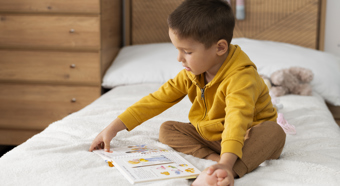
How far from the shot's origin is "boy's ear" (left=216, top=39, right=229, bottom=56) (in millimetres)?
1127

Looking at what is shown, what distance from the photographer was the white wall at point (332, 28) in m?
2.67

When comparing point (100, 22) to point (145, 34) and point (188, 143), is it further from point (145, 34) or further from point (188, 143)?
point (188, 143)

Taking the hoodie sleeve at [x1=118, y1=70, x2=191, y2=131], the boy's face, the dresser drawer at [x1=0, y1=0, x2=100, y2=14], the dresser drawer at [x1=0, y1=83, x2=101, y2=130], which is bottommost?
the dresser drawer at [x1=0, y1=83, x2=101, y2=130]

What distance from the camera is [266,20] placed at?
2729 mm

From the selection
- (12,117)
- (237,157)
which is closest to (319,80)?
(237,157)

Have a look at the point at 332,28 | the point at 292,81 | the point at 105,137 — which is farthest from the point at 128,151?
the point at 332,28

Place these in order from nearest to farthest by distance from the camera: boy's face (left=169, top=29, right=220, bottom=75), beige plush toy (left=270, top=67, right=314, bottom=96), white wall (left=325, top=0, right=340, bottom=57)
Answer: boy's face (left=169, top=29, right=220, bottom=75) < beige plush toy (left=270, top=67, right=314, bottom=96) < white wall (left=325, top=0, right=340, bottom=57)

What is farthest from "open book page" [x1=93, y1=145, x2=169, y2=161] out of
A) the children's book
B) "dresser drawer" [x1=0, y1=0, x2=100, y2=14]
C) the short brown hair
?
"dresser drawer" [x1=0, y1=0, x2=100, y2=14]

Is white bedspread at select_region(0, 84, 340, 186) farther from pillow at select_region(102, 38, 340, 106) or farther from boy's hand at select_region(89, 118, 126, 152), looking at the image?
pillow at select_region(102, 38, 340, 106)

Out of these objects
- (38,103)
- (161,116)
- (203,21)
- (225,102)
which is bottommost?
(38,103)

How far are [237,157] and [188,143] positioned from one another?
259 mm

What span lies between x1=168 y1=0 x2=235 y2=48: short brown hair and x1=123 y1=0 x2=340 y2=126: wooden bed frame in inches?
64.5

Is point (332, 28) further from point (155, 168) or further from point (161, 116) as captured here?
point (155, 168)

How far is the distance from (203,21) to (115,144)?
49cm
